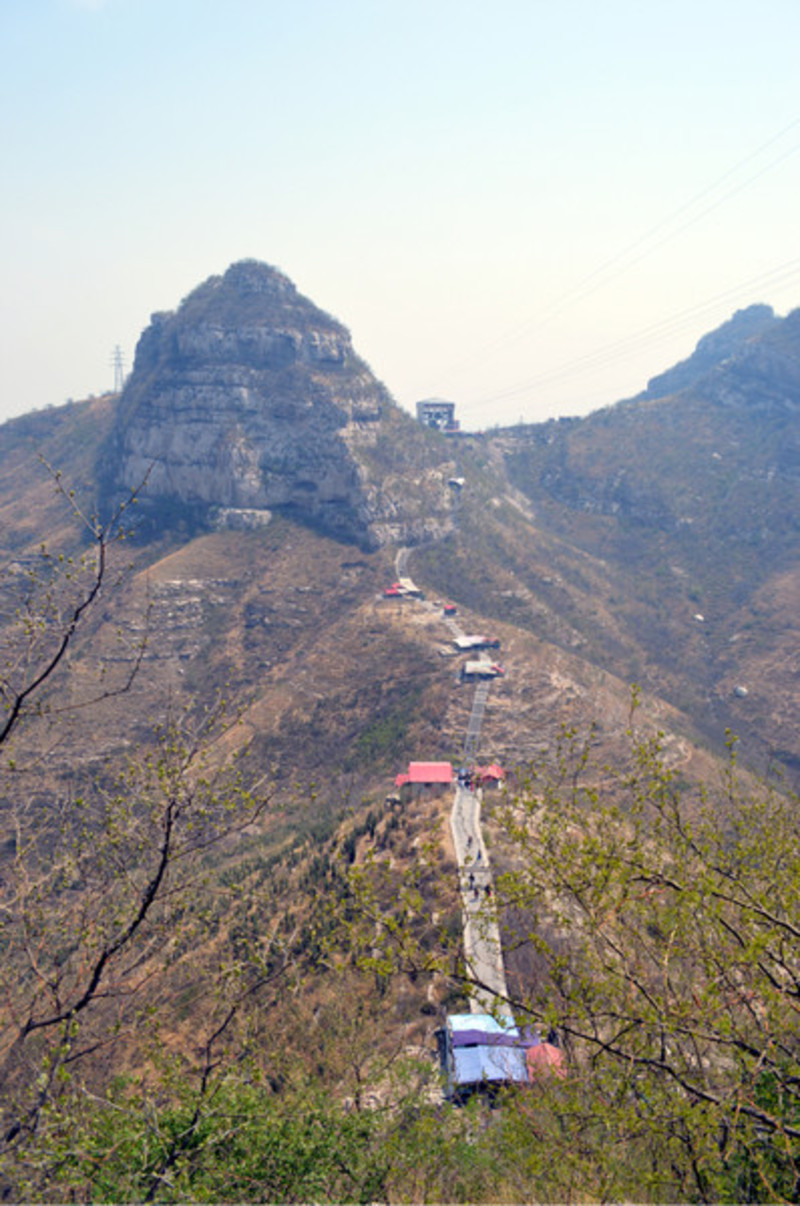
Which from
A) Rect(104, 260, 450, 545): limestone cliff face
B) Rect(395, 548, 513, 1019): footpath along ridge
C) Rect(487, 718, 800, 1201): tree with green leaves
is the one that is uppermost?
Rect(104, 260, 450, 545): limestone cliff face

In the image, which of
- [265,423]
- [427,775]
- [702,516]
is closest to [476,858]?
[427,775]

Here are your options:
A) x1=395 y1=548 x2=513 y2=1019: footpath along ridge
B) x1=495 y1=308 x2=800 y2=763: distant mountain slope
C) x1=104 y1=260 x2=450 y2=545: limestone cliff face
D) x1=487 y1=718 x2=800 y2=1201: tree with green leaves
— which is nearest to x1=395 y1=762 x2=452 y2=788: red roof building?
x1=395 y1=548 x2=513 y2=1019: footpath along ridge

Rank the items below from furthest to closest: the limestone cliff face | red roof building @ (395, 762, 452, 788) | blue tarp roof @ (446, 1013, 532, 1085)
Answer: 1. the limestone cliff face
2. red roof building @ (395, 762, 452, 788)
3. blue tarp roof @ (446, 1013, 532, 1085)

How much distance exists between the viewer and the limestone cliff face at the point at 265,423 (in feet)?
390

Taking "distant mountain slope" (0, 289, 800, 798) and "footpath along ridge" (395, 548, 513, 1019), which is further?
"distant mountain slope" (0, 289, 800, 798)

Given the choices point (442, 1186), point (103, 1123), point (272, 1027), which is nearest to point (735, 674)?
point (272, 1027)

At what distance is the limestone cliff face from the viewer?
11881 cm

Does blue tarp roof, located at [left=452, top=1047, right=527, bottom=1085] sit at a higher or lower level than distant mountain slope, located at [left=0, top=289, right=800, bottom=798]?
lower

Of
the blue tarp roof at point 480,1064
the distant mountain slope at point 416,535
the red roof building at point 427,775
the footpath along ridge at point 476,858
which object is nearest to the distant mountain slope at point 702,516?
the distant mountain slope at point 416,535

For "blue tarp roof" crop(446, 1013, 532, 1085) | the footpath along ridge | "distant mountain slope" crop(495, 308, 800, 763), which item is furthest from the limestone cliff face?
"blue tarp roof" crop(446, 1013, 532, 1085)

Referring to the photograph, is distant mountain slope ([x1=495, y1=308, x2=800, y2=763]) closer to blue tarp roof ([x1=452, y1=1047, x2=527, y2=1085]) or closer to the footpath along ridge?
the footpath along ridge

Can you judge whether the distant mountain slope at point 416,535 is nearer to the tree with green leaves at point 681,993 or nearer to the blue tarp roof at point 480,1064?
the blue tarp roof at point 480,1064

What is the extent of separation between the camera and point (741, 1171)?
11484 millimetres

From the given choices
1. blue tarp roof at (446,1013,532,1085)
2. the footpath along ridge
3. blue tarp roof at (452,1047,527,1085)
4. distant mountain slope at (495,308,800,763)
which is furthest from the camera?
distant mountain slope at (495,308,800,763)
